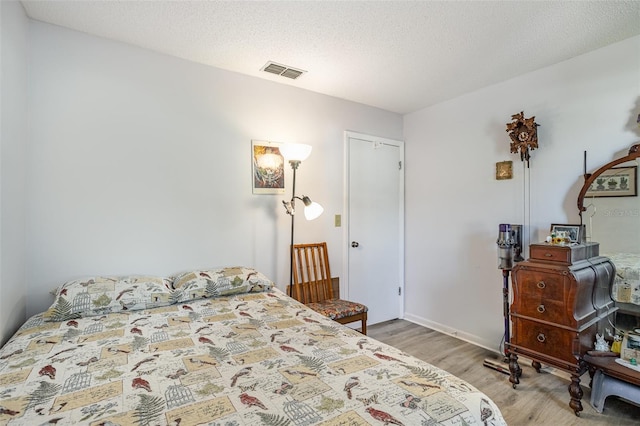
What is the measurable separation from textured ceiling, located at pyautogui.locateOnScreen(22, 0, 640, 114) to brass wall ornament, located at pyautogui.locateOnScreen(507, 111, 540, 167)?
45 cm

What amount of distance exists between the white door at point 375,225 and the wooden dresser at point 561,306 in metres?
1.51

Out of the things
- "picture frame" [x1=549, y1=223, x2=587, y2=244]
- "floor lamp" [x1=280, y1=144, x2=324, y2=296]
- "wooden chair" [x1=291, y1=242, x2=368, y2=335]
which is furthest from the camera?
"wooden chair" [x1=291, y1=242, x2=368, y2=335]

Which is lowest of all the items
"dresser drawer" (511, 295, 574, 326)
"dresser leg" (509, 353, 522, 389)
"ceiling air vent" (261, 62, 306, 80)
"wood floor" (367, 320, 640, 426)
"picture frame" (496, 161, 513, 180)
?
"wood floor" (367, 320, 640, 426)

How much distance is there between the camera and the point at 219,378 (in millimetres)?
1195

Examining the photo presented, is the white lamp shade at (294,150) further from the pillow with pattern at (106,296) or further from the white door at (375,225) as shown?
the pillow with pattern at (106,296)

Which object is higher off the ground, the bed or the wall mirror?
the wall mirror

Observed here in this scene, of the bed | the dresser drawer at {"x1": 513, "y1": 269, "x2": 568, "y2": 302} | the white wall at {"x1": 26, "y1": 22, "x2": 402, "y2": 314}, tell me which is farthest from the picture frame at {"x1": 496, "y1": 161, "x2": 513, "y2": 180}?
the bed

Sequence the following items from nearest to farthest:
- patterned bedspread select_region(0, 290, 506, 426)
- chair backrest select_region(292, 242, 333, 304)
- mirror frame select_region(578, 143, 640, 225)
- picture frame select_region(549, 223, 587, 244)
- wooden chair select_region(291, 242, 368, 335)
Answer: patterned bedspread select_region(0, 290, 506, 426), mirror frame select_region(578, 143, 640, 225), picture frame select_region(549, 223, 587, 244), wooden chair select_region(291, 242, 368, 335), chair backrest select_region(292, 242, 333, 304)

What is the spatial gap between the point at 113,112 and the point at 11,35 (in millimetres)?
625

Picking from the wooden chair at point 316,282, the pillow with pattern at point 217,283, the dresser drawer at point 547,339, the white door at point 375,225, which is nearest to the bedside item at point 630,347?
the dresser drawer at point 547,339

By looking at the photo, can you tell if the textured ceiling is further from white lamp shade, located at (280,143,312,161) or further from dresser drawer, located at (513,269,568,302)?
dresser drawer, located at (513,269,568,302)

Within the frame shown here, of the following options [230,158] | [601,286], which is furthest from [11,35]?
[601,286]

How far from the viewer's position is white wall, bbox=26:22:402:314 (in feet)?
6.78

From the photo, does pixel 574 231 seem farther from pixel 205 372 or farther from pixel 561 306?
pixel 205 372
